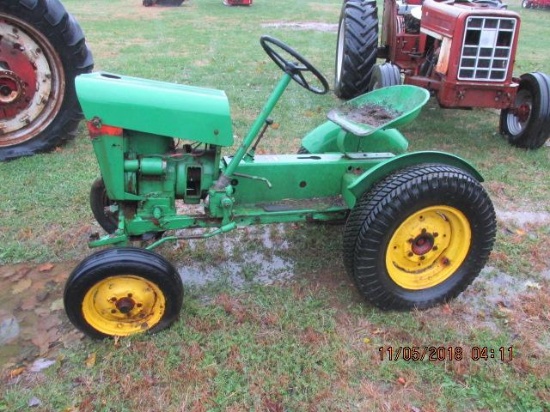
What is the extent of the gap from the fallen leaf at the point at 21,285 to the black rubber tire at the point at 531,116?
4.60 meters

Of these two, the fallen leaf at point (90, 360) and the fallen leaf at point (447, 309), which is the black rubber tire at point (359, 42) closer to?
the fallen leaf at point (447, 309)

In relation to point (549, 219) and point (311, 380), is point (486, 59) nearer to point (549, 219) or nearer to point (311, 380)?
point (549, 219)

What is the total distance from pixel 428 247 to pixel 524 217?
155 cm

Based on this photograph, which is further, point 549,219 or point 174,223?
point 549,219

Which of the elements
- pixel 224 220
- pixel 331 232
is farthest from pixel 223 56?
pixel 224 220

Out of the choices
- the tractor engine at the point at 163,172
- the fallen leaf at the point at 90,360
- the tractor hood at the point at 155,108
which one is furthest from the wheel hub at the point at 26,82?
the fallen leaf at the point at 90,360

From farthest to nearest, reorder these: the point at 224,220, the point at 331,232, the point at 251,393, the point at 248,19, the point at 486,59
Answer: the point at 248,19
the point at 486,59
the point at 331,232
the point at 224,220
the point at 251,393

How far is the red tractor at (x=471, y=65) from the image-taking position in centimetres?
479

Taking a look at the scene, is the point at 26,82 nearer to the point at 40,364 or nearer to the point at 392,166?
the point at 40,364

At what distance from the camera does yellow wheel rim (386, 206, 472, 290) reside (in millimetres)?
2713

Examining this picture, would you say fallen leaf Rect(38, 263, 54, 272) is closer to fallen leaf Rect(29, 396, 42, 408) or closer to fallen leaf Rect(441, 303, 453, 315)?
fallen leaf Rect(29, 396, 42, 408)

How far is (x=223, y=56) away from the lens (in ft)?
30.0

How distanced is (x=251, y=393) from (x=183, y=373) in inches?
13.2

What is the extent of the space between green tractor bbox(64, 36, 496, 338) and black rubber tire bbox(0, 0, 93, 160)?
2.09 m
